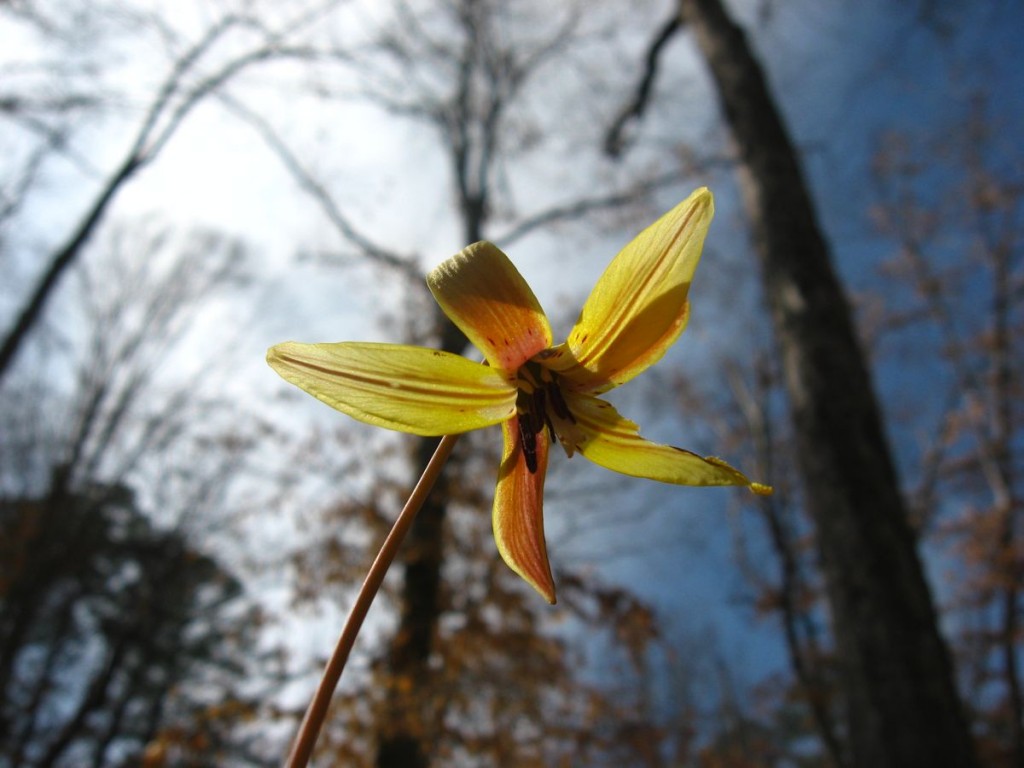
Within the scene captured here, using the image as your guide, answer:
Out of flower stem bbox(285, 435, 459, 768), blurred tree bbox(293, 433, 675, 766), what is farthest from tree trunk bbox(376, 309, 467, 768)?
flower stem bbox(285, 435, 459, 768)

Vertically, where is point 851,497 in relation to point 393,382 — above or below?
above

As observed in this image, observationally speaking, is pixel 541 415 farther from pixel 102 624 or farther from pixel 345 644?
pixel 102 624

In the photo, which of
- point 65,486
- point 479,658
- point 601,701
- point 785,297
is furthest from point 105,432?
point 785,297

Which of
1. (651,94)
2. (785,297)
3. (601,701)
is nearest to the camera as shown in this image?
(785,297)

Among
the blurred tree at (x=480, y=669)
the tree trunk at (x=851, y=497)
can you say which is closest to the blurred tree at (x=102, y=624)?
the blurred tree at (x=480, y=669)

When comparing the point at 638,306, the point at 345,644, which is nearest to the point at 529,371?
the point at 638,306

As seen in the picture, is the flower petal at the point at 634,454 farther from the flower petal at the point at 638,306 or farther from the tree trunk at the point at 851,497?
the tree trunk at the point at 851,497

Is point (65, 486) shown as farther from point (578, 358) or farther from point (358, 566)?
point (578, 358)
